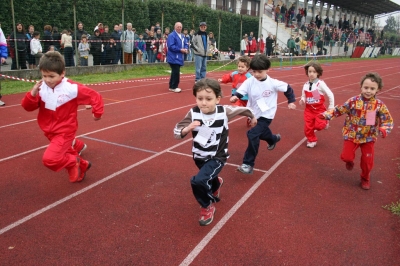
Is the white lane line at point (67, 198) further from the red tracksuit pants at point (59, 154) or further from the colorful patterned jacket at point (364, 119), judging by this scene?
the colorful patterned jacket at point (364, 119)

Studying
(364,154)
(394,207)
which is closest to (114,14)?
(364,154)

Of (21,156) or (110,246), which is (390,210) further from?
(21,156)

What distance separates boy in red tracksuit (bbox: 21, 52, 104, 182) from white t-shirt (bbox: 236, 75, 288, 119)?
2.05m

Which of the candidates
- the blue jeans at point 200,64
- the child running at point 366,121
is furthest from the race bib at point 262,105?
the blue jeans at point 200,64

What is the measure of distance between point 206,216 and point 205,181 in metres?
0.39

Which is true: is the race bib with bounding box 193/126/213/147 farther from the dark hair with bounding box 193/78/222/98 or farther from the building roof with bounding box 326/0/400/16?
the building roof with bounding box 326/0/400/16

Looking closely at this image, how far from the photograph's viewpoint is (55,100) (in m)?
4.24

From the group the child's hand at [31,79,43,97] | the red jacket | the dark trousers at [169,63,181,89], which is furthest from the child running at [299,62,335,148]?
the dark trousers at [169,63,181,89]

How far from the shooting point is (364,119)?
4.60 metres

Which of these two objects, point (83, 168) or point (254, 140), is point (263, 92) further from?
point (83, 168)

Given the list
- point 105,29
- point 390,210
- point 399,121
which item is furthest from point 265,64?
point 105,29

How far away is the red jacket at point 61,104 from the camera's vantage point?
4242 millimetres

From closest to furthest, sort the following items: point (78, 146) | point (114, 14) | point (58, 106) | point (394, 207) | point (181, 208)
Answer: point (181, 208) → point (394, 207) → point (58, 106) → point (78, 146) → point (114, 14)

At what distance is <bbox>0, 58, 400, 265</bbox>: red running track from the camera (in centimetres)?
324
